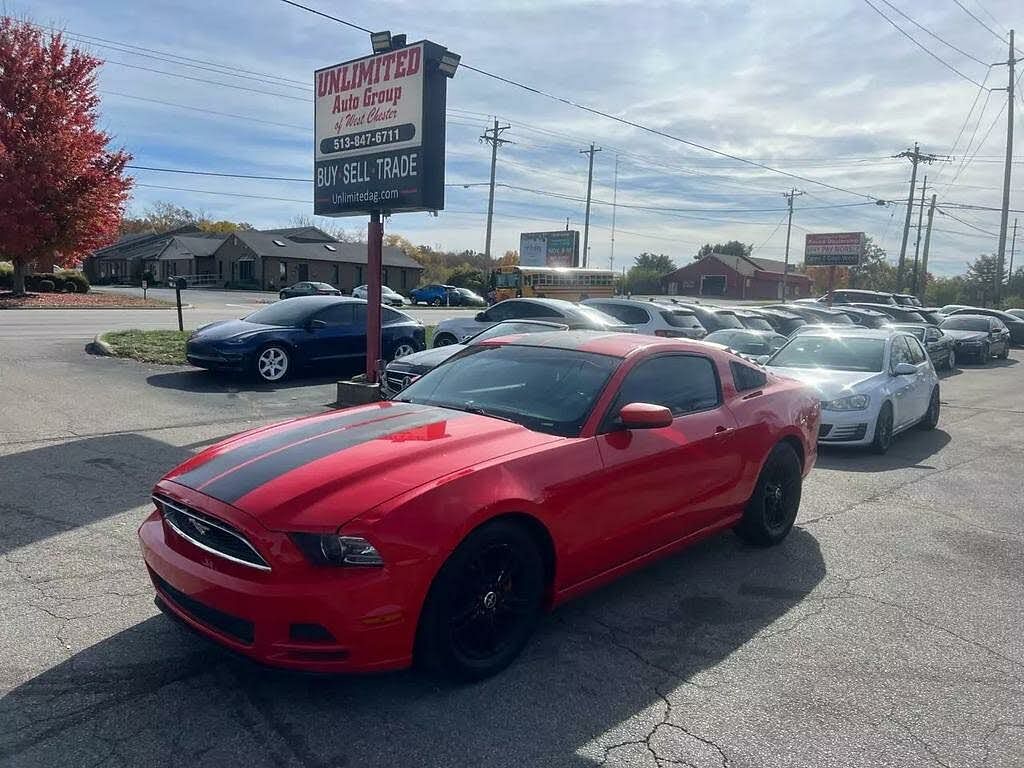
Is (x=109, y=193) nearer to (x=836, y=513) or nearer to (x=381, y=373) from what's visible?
(x=381, y=373)

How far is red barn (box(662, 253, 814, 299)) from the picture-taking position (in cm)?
8906

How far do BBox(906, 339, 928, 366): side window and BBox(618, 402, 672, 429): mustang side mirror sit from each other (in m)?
8.19

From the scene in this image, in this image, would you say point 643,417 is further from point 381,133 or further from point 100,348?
point 100,348

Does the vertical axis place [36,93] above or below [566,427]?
above

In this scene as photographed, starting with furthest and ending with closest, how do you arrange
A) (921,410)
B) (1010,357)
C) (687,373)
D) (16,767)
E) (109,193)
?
(109,193)
(1010,357)
(921,410)
(687,373)
(16,767)

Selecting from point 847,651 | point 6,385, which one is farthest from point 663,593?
point 6,385

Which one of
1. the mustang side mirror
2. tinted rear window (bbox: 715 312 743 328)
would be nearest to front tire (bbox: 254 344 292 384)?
the mustang side mirror

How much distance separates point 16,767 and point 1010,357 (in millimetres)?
30899

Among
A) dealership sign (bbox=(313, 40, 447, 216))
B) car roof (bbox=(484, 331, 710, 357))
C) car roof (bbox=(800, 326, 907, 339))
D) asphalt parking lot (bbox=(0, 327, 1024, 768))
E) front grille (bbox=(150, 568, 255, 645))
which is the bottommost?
asphalt parking lot (bbox=(0, 327, 1024, 768))

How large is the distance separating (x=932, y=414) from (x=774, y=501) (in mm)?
6867

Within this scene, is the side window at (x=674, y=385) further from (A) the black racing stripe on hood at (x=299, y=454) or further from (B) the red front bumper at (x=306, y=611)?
(B) the red front bumper at (x=306, y=611)

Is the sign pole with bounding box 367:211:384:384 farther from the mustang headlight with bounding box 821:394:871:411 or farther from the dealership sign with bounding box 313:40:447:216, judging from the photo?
the mustang headlight with bounding box 821:394:871:411

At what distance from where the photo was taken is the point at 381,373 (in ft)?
35.7

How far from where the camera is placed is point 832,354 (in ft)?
34.3
